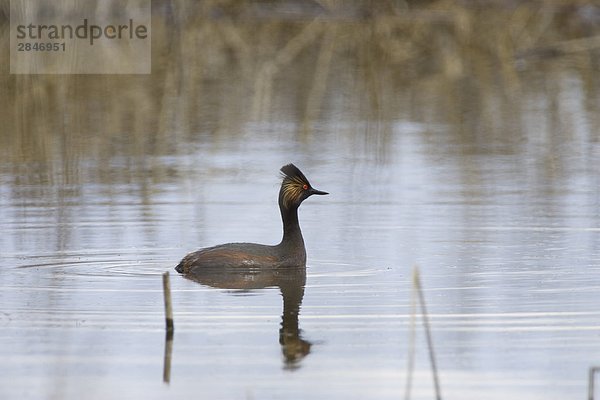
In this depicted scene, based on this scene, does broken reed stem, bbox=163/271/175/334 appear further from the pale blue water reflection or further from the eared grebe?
the eared grebe

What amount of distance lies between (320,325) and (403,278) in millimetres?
1485

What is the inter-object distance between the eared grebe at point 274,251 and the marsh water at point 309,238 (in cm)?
15

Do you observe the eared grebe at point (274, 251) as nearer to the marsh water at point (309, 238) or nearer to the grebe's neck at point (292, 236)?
the grebe's neck at point (292, 236)

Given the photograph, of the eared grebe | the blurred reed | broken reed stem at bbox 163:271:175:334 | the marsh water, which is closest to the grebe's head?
the eared grebe

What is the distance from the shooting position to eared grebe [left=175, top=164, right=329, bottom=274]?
33.2 feet

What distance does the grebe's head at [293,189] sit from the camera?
419 inches

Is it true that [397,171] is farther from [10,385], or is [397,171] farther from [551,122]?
[10,385]

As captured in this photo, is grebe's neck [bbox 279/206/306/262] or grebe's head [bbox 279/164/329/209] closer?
grebe's neck [bbox 279/206/306/262]

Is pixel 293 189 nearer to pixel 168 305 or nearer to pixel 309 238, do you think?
pixel 309 238

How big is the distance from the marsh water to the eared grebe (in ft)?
0.49

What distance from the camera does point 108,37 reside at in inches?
1150

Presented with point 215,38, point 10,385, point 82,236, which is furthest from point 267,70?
A: point 10,385

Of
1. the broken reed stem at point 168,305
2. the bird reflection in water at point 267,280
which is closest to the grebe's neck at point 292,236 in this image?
the bird reflection in water at point 267,280

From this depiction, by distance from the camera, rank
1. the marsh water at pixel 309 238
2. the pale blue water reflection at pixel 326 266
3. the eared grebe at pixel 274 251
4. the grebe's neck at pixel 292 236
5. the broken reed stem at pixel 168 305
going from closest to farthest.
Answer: the pale blue water reflection at pixel 326 266
the marsh water at pixel 309 238
the broken reed stem at pixel 168 305
the eared grebe at pixel 274 251
the grebe's neck at pixel 292 236
